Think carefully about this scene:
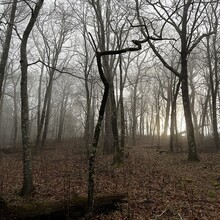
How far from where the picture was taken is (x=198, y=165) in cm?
1241

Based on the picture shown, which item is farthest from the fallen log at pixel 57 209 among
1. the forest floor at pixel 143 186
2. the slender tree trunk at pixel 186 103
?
the slender tree trunk at pixel 186 103

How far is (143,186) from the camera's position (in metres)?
9.36

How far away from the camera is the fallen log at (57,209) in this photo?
623 centimetres

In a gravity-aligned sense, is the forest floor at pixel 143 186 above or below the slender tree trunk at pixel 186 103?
below

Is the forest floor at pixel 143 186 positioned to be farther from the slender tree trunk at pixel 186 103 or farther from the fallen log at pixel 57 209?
the slender tree trunk at pixel 186 103

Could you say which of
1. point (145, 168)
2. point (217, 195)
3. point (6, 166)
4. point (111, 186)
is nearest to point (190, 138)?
point (145, 168)

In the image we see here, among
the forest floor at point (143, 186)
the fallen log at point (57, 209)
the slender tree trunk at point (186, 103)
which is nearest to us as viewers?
the fallen log at point (57, 209)

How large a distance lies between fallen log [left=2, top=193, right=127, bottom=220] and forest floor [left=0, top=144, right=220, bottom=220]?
0.22 meters

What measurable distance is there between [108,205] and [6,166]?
8772 millimetres

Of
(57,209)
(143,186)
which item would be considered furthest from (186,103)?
(57,209)

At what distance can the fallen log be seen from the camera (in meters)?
6.23

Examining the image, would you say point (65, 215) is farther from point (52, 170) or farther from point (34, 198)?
point (52, 170)

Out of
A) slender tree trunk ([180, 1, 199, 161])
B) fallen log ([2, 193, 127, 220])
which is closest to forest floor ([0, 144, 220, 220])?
fallen log ([2, 193, 127, 220])

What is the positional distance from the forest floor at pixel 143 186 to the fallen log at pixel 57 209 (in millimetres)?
221
